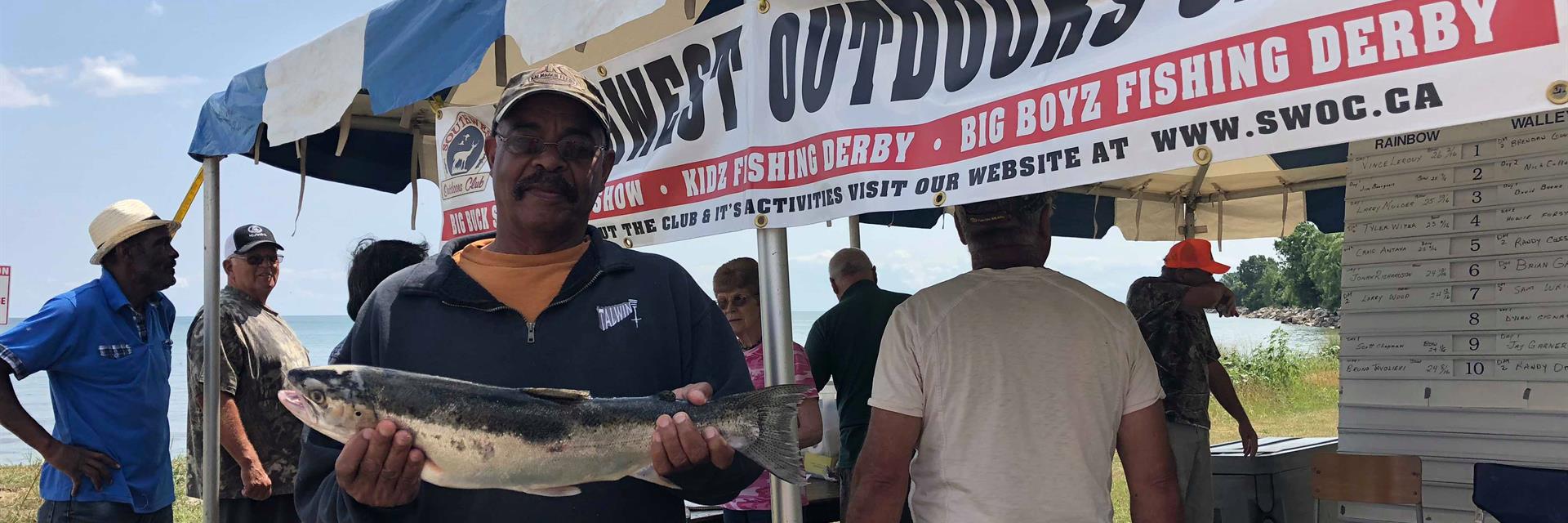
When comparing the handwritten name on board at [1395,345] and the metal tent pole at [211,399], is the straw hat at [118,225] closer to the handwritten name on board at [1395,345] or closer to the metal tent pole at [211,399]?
the metal tent pole at [211,399]

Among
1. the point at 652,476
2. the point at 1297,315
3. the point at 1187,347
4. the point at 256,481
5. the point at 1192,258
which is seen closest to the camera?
the point at 652,476

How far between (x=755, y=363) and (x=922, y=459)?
1.75 m

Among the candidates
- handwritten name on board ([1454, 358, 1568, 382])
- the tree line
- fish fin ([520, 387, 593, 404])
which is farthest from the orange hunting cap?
the tree line

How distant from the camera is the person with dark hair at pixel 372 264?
3.61 meters

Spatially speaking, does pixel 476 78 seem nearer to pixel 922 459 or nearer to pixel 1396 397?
pixel 922 459

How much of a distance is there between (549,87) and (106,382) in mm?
3571

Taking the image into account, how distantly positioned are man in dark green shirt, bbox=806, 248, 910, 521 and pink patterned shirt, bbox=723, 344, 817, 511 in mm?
87

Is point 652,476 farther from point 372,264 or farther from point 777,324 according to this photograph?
point 372,264

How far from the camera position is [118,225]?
14.8ft

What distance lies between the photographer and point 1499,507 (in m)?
3.28

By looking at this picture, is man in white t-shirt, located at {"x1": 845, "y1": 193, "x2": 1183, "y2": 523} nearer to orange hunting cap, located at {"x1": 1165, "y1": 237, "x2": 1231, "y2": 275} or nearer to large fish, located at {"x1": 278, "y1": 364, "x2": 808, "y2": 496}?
large fish, located at {"x1": 278, "y1": 364, "x2": 808, "y2": 496}

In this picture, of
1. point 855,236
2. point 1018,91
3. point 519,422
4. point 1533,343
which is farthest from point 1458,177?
point 855,236

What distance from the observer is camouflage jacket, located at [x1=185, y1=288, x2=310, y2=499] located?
475 centimetres

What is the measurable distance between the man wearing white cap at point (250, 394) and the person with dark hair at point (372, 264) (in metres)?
1.37
